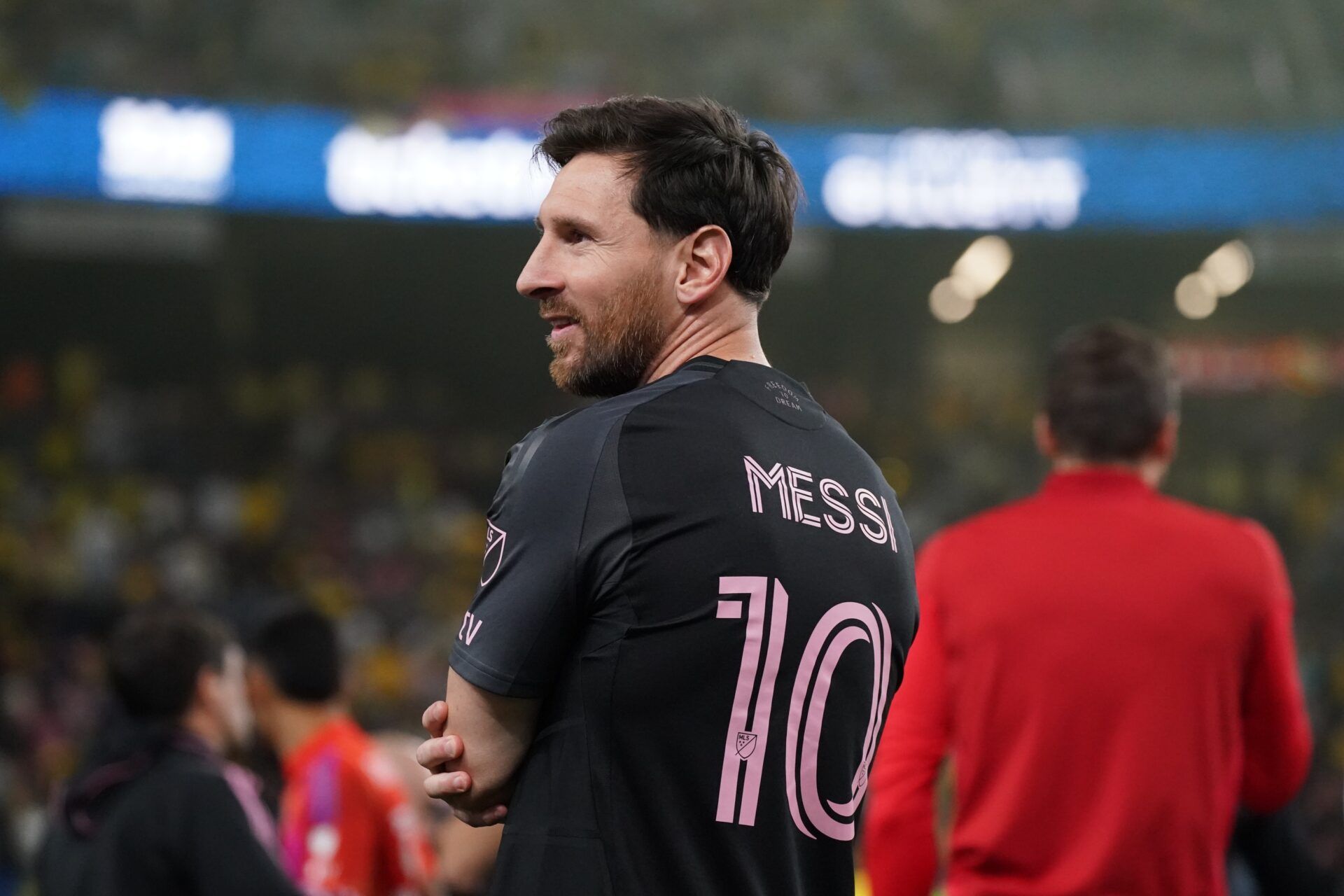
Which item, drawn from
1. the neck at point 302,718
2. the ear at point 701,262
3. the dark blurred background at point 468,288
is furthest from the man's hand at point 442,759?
the dark blurred background at point 468,288

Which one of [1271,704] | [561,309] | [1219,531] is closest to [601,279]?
[561,309]

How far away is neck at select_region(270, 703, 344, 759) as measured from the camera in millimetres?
3637

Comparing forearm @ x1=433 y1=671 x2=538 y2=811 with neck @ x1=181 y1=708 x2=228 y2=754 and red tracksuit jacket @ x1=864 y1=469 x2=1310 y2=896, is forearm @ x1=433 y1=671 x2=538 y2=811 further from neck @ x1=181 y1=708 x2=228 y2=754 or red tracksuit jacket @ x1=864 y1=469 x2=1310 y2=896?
neck @ x1=181 y1=708 x2=228 y2=754

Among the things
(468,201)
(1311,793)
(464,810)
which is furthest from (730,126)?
(468,201)

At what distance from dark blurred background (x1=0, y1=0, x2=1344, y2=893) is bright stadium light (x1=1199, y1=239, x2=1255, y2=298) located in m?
0.07

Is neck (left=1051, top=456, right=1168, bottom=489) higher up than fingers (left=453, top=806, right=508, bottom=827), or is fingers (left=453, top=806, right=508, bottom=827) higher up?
neck (left=1051, top=456, right=1168, bottom=489)

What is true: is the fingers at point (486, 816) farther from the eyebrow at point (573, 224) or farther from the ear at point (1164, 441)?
the ear at point (1164, 441)

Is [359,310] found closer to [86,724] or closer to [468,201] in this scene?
[468,201]

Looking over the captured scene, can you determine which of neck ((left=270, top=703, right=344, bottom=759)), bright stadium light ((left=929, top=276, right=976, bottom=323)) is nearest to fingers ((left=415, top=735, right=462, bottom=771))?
neck ((left=270, top=703, right=344, bottom=759))

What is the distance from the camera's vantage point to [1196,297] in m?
16.2

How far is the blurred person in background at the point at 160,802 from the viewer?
2.56 metres

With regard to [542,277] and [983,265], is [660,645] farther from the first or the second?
[983,265]

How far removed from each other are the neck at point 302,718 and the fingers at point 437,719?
2.35 metres

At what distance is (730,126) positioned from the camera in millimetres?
1539
